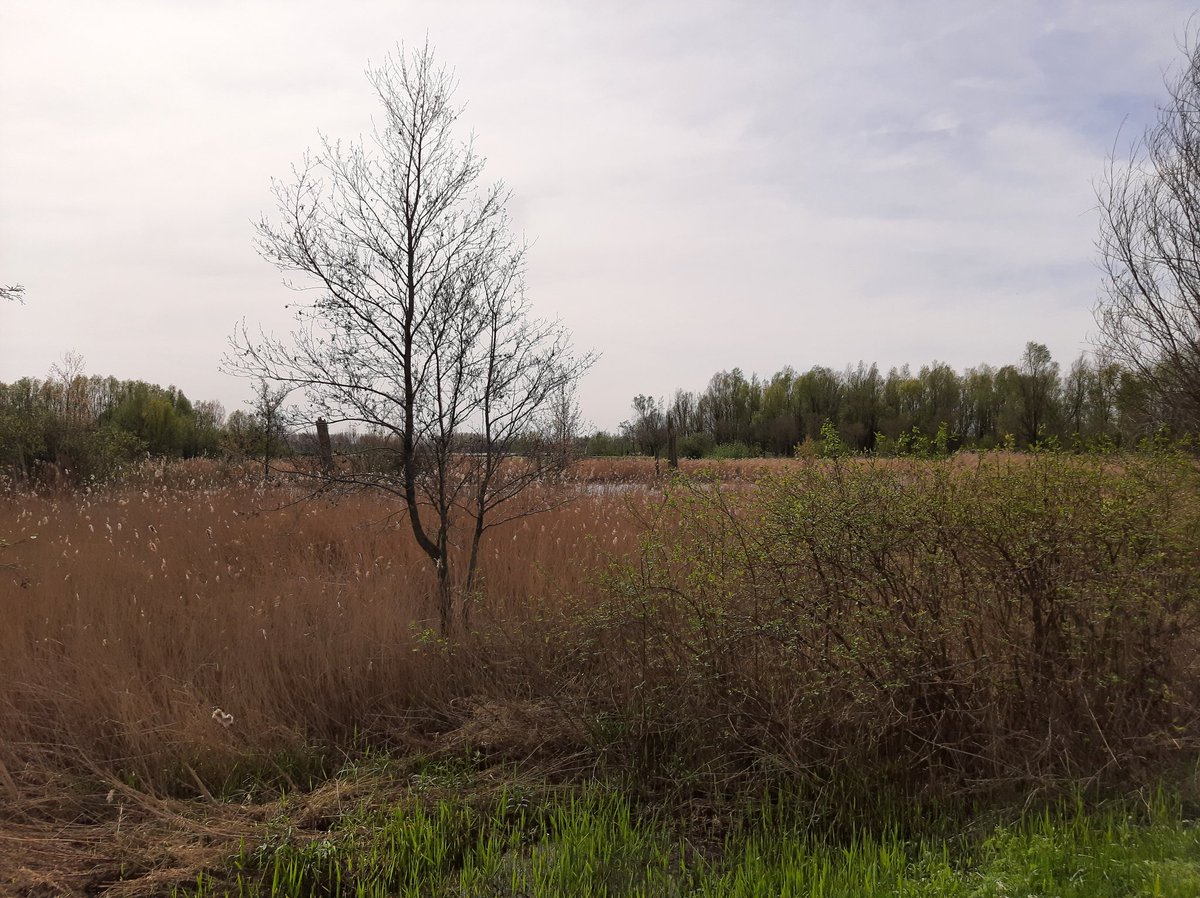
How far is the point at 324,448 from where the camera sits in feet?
20.8

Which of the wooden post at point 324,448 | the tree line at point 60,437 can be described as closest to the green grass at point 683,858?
the wooden post at point 324,448

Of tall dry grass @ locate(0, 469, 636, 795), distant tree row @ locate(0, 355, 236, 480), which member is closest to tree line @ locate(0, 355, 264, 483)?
distant tree row @ locate(0, 355, 236, 480)

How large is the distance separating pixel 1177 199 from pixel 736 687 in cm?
962

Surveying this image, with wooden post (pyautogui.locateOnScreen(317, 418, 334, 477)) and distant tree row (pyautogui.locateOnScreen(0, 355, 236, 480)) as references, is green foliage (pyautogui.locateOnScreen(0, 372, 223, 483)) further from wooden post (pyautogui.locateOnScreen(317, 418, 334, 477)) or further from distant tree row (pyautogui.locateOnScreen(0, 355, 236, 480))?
wooden post (pyautogui.locateOnScreen(317, 418, 334, 477))

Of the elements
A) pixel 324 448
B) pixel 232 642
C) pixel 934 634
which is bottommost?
pixel 232 642

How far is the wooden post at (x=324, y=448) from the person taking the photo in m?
6.33

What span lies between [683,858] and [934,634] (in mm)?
2349

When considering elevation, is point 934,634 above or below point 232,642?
above

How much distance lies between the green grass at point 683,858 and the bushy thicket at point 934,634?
51 centimetres

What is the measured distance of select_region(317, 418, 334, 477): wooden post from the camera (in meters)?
6.33

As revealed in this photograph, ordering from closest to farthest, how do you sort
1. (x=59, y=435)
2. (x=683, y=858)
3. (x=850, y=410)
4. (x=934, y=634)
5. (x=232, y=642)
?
(x=683, y=858)
(x=934, y=634)
(x=232, y=642)
(x=59, y=435)
(x=850, y=410)

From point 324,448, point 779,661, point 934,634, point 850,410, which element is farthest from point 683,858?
point 850,410

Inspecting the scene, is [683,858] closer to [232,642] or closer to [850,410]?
[232,642]

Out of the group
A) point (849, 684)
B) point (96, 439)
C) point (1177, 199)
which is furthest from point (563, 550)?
point (96, 439)
